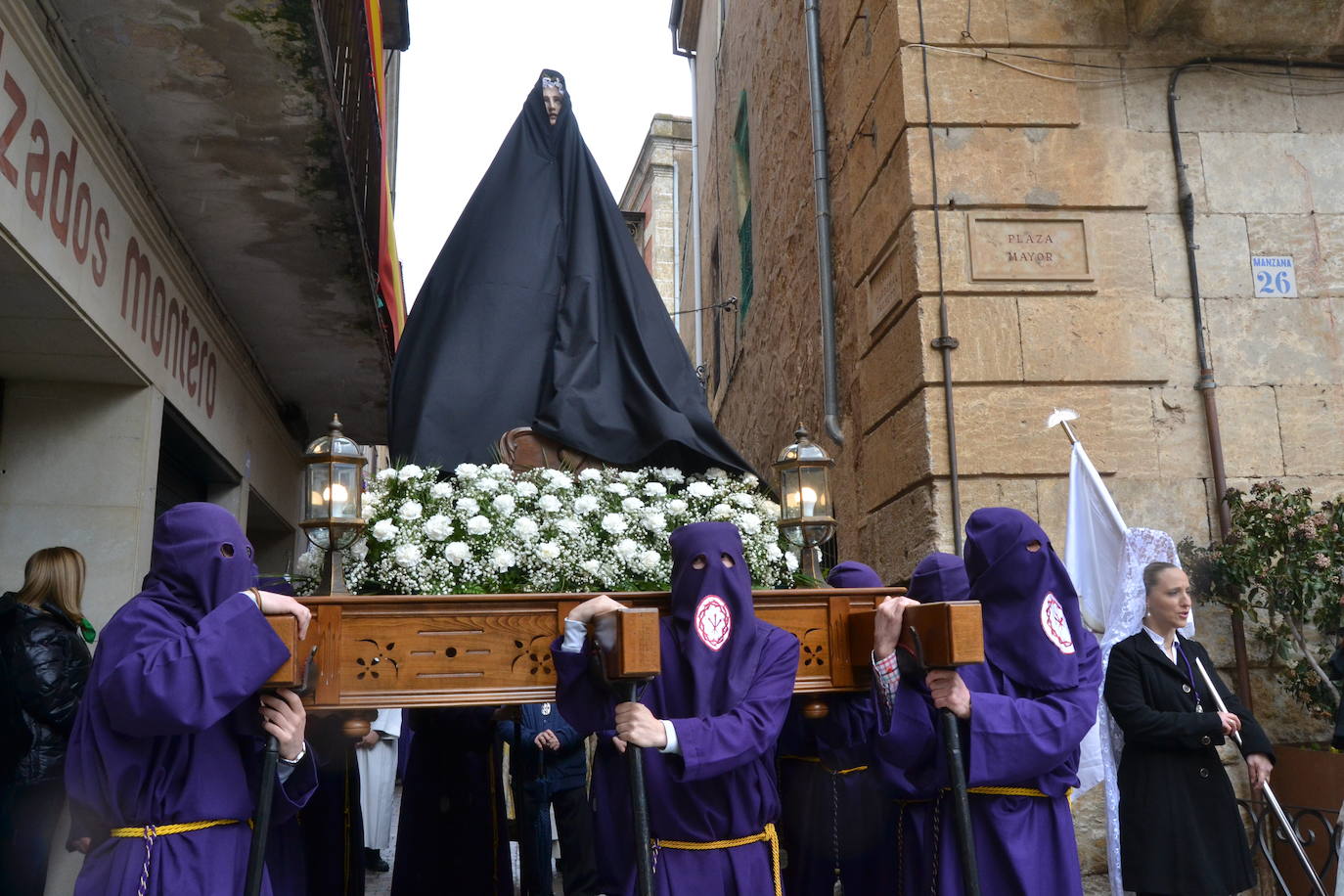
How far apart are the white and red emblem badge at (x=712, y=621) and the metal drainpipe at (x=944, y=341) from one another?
2.99 metres

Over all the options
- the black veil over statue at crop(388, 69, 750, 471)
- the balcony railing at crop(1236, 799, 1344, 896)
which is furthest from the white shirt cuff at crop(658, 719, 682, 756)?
the balcony railing at crop(1236, 799, 1344, 896)

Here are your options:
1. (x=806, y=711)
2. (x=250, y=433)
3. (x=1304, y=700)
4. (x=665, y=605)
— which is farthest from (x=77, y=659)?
(x=1304, y=700)

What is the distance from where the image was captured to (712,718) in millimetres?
3012

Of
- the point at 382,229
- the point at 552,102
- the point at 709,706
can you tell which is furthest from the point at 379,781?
the point at 709,706

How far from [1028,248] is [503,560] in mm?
4078

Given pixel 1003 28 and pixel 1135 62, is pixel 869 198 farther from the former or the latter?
pixel 1135 62

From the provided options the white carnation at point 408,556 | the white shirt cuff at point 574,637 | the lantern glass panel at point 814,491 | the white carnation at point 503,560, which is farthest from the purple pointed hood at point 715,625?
the white carnation at point 408,556

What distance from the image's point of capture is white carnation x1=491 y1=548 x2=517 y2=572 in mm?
3363

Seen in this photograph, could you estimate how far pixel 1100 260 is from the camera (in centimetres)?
634

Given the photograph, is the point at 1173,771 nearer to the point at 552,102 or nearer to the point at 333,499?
the point at 333,499

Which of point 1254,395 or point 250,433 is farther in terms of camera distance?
point 250,433

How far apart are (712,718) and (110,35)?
152 inches

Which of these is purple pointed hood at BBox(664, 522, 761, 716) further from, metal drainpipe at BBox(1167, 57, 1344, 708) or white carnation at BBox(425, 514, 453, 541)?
metal drainpipe at BBox(1167, 57, 1344, 708)

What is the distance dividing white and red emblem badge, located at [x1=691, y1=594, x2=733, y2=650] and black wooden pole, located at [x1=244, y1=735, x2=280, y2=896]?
3.52 ft
